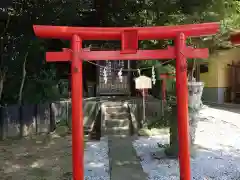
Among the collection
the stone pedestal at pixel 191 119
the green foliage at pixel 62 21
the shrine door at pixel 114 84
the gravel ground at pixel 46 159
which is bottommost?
the gravel ground at pixel 46 159

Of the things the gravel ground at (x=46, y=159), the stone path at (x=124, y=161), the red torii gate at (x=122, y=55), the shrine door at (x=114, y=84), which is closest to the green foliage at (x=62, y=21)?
the shrine door at (x=114, y=84)

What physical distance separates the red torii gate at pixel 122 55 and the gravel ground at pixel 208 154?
1.17 metres

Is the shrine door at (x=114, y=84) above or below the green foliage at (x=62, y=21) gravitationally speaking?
below

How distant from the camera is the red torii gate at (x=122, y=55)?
4789 mm

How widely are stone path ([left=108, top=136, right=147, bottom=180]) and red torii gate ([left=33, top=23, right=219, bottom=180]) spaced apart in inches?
48.6

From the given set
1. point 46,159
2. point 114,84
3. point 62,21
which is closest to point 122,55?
point 46,159

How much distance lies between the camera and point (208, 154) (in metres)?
7.20

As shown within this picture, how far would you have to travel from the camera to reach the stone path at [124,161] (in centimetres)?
587

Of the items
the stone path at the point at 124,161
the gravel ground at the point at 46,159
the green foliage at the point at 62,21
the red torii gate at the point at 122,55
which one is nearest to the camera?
the red torii gate at the point at 122,55

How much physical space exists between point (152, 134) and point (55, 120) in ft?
10.7

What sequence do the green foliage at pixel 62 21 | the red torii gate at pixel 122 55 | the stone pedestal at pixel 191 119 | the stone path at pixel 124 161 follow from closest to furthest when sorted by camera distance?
the red torii gate at pixel 122 55
the stone path at pixel 124 161
the stone pedestal at pixel 191 119
the green foliage at pixel 62 21

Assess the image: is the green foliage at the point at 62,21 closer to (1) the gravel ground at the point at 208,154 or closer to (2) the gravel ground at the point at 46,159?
(2) the gravel ground at the point at 46,159

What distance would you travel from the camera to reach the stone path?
587cm

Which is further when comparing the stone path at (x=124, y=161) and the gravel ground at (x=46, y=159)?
the gravel ground at (x=46, y=159)
